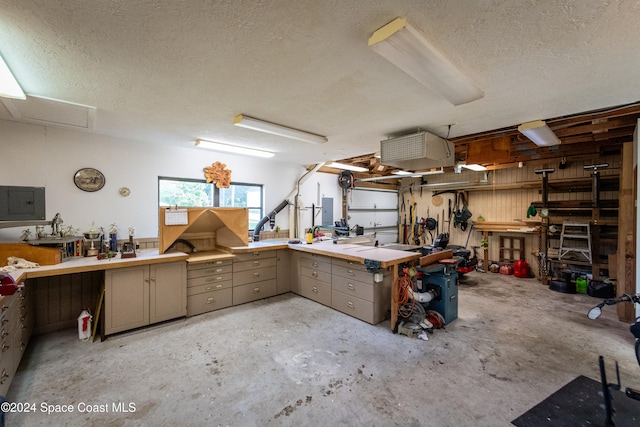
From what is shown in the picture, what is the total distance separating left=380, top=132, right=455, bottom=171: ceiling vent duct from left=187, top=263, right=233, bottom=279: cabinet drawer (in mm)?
2888

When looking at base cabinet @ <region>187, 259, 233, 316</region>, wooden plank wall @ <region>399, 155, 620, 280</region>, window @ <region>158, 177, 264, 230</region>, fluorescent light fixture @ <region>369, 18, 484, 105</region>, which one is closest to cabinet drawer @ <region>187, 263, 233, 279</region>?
base cabinet @ <region>187, 259, 233, 316</region>

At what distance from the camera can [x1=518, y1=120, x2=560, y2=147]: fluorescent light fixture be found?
10.6ft

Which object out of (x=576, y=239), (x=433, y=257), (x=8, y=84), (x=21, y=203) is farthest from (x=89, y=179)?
(x=576, y=239)

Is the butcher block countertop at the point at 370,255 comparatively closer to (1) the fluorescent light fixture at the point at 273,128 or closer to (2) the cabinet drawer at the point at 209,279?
(2) the cabinet drawer at the point at 209,279

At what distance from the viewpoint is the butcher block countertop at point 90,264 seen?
268cm

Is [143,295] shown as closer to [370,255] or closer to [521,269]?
[370,255]

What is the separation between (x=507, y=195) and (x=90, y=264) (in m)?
8.68

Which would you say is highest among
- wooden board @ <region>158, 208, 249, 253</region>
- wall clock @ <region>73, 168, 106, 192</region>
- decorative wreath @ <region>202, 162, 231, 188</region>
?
decorative wreath @ <region>202, 162, 231, 188</region>

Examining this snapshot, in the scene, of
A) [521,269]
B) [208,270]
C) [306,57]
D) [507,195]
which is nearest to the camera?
[306,57]

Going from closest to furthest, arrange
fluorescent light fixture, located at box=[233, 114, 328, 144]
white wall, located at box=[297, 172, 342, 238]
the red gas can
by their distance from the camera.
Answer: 1. fluorescent light fixture, located at box=[233, 114, 328, 144]
2. white wall, located at box=[297, 172, 342, 238]
3. the red gas can

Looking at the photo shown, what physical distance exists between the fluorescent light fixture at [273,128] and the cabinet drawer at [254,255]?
6.75ft

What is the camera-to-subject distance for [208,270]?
3.96 metres

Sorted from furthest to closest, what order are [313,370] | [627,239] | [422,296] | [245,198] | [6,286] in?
[245,198] < [627,239] < [422,296] < [313,370] < [6,286]

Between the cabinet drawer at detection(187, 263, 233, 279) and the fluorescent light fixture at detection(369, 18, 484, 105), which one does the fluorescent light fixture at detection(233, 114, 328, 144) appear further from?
the cabinet drawer at detection(187, 263, 233, 279)
